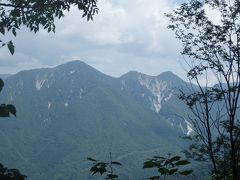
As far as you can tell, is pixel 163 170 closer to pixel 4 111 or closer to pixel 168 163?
pixel 168 163

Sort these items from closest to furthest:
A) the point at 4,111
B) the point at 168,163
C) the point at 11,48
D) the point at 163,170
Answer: the point at 4,111
the point at 168,163
the point at 163,170
the point at 11,48

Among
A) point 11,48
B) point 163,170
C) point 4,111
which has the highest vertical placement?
point 11,48

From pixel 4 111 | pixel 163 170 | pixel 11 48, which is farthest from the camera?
pixel 11 48

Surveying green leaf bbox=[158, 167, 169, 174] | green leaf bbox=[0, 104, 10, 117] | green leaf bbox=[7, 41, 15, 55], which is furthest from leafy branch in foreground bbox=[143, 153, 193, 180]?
green leaf bbox=[7, 41, 15, 55]

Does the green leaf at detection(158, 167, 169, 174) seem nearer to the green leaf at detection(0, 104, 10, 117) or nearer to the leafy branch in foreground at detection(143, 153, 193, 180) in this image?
the leafy branch in foreground at detection(143, 153, 193, 180)

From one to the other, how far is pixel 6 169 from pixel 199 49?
12258 mm

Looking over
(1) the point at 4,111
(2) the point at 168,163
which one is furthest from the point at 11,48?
(2) the point at 168,163

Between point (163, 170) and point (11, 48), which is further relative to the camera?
point (11, 48)

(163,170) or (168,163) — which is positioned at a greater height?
(168,163)

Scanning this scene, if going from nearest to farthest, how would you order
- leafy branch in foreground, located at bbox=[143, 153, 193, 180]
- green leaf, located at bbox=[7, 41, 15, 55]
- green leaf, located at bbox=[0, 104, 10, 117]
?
1. green leaf, located at bbox=[0, 104, 10, 117]
2. leafy branch in foreground, located at bbox=[143, 153, 193, 180]
3. green leaf, located at bbox=[7, 41, 15, 55]

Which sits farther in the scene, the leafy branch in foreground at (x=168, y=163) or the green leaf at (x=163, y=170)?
the green leaf at (x=163, y=170)

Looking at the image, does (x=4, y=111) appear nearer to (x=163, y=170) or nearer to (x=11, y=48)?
(x=11, y=48)

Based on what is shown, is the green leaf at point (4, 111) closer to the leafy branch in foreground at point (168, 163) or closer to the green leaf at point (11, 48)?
the green leaf at point (11, 48)

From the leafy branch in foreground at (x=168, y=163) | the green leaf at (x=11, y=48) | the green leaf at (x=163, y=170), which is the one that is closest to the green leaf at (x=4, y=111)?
the green leaf at (x=11, y=48)
